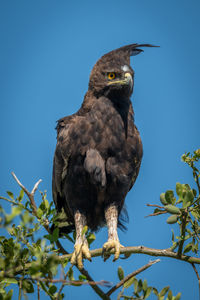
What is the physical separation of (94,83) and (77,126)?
664 millimetres

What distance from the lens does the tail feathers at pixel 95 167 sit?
180 inches

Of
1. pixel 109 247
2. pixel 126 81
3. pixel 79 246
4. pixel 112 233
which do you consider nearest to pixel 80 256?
pixel 79 246

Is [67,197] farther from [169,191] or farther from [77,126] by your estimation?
[169,191]

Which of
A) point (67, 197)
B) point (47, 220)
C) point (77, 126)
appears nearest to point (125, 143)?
point (77, 126)

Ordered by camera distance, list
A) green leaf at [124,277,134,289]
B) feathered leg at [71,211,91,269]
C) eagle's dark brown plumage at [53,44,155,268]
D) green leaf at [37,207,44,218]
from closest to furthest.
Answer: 1. green leaf at [124,277,134,289]
2. green leaf at [37,207,44,218]
3. feathered leg at [71,211,91,269]
4. eagle's dark brown plumage at [53,44,155,268]

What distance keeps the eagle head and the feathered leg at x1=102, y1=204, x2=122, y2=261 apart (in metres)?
1.43

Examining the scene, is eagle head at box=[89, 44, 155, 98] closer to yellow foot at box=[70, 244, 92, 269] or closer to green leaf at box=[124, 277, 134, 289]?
yellow foot at box=[70, 244, 92, 269]

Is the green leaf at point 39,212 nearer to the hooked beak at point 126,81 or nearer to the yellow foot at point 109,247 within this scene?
the yellow foot at point 109,247

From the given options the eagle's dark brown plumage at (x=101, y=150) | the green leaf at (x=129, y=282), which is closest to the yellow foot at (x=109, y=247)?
the eagle's dark brown plumage at (x=101, y=150)

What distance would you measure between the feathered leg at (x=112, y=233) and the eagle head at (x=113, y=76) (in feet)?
4.69

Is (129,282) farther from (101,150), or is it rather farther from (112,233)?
(101,150)

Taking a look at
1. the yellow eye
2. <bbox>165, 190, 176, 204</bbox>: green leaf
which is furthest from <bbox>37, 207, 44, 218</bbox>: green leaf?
the yellow eye

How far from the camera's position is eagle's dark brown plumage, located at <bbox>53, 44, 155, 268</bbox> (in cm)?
470

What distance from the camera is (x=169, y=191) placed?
10.9 ft
